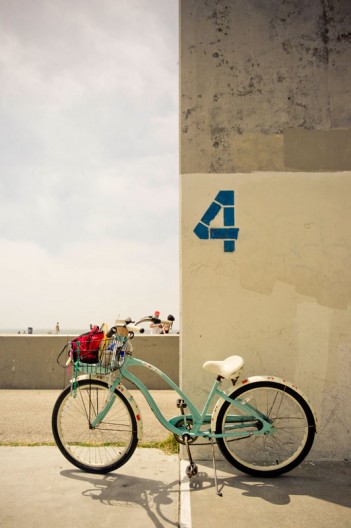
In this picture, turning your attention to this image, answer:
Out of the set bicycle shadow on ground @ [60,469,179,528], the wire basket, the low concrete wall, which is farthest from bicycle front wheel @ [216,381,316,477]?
the low concrete wall

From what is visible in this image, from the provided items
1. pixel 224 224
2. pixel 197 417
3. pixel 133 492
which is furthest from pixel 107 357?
pixel 224 224

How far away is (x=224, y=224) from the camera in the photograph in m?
4.36

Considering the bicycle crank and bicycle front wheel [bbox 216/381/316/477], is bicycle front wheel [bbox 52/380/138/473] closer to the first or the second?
the bicycle crank

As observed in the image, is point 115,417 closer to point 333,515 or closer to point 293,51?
point 333,515

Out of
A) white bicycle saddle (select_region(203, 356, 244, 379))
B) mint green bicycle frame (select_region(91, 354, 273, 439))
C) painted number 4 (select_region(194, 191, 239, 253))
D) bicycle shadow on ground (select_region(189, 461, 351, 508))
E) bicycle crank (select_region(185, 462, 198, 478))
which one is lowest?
bicycle shadow on ground (select_region(189, 461, 351, 508))

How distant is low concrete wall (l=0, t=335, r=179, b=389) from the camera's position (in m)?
8.43

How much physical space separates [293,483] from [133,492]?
1347 mm

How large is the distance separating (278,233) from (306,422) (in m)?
1.84

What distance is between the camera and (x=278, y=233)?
4363 mm

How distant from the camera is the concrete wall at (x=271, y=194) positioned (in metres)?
4.21

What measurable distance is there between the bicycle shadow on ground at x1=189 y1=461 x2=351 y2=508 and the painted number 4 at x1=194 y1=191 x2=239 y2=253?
2117mm

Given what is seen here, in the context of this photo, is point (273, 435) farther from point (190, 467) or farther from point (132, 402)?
point (132, 402)

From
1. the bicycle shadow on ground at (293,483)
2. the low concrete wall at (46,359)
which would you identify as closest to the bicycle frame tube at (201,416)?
the bicycle shadow on ground at (293,483)

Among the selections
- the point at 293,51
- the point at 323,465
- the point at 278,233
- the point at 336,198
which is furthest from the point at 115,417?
the point at 293,51
